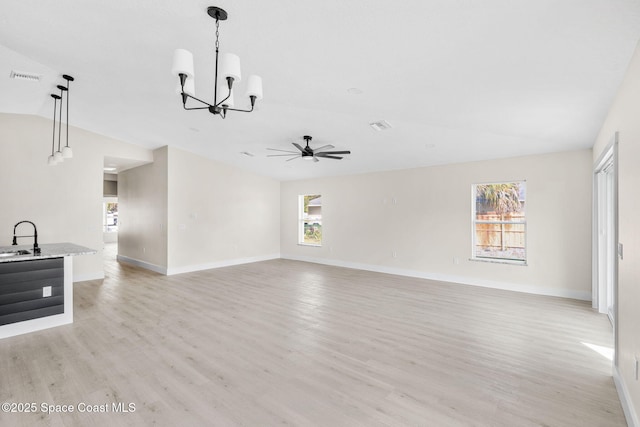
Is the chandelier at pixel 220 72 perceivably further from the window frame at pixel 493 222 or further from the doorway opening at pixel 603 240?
the window frame at pixel 493 222

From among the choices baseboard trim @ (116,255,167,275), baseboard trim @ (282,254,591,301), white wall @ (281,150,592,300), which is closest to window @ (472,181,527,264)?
white wall @ (281,150,592,300)

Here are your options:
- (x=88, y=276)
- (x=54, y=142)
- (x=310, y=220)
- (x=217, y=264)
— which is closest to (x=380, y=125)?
(x=310, y=220)

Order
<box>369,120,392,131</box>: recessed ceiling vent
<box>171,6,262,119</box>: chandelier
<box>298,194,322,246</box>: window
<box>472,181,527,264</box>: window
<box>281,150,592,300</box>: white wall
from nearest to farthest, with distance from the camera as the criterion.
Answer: <box>171,6,262,119</box>: chandelier < <box>369,120,392,131</box>: recessed ceiling vent < <box>281,150,592,300</box>: white wall < <box>472,181,527,264</box>: window < <box>298,194,322,246</box>: window

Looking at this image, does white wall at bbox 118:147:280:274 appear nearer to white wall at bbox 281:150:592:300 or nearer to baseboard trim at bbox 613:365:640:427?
white wall at bbox 281:150:592:300

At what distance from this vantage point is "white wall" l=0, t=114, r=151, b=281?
17.1 feet

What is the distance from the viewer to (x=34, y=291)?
11.5 ft

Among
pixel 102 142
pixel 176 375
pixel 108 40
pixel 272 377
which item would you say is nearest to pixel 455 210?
pixel 272 377

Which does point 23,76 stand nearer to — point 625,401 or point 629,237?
point 629,237

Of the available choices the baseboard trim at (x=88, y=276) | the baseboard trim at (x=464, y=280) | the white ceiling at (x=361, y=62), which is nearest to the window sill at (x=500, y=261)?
the baseboard trim at (x=464, y=280)

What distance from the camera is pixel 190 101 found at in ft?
14.1

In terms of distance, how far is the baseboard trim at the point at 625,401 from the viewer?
1.85 metres

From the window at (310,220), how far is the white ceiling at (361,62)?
141 inches

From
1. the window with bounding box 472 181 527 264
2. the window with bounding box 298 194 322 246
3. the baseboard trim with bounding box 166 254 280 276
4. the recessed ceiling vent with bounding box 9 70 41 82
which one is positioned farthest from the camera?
the window with bounding box 298 194 322 246

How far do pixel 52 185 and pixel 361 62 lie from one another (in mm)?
6286
